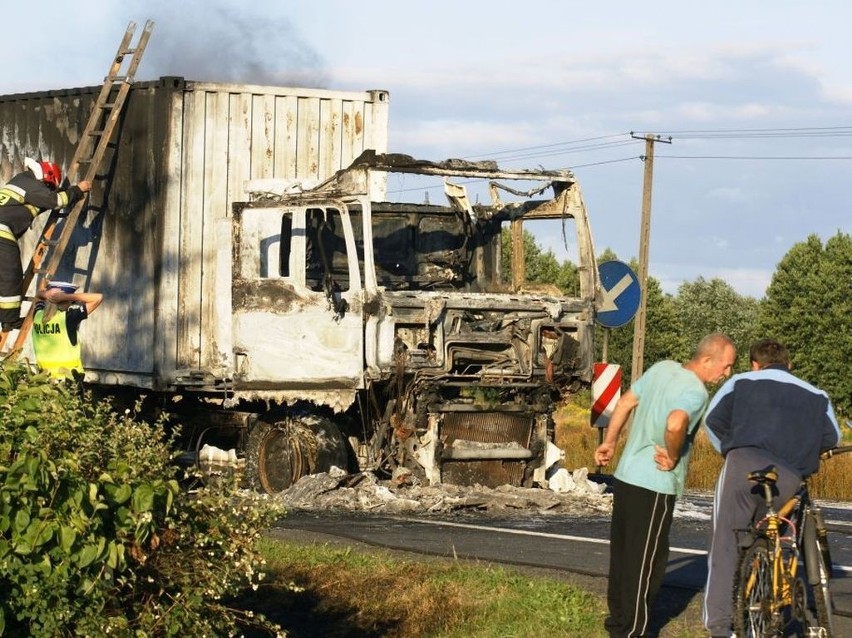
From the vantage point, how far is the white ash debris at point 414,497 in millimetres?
14422

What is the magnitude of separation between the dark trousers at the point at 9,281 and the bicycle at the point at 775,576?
8.95m

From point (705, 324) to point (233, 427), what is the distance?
89754mm

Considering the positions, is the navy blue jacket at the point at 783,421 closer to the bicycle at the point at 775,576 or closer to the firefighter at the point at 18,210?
the bicycle at the point at 775,576

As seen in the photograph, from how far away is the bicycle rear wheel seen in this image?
7973mm

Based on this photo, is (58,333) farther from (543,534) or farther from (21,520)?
(21,520)

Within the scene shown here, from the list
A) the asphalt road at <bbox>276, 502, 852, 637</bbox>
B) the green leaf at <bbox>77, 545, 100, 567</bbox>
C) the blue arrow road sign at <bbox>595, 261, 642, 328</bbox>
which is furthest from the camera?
the blue arrow road sign at <bbox>595, 261, 642, 328</bbox>

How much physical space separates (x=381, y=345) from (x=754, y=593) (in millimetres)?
7152

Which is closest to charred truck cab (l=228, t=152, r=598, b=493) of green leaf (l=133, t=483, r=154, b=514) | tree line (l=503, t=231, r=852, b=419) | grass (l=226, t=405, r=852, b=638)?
grass (l=226, t=405, r=852, b=638)

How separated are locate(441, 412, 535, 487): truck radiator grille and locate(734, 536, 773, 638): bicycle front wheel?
704 centimetres

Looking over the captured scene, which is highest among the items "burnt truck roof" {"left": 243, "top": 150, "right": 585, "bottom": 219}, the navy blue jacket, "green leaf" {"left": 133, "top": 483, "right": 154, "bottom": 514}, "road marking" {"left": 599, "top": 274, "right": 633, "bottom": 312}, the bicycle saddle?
"burnt truck roof" {"left": 243, "top": 150, "right": 585, "bottom": 219}

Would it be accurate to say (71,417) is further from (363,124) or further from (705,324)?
(705,324)

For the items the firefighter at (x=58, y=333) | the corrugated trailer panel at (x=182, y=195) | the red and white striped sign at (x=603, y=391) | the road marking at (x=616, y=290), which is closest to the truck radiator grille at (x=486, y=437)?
the road marking at (x=616, y=290)

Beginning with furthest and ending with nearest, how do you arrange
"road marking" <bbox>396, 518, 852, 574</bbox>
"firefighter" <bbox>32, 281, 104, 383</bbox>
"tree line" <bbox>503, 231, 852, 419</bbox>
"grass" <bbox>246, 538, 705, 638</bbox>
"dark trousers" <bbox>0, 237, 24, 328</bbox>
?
"tree line" <bbox>503, 231, 852, 419</bbox>, "dark trousers" <bbox>0, 237, 24, 328</bbox>, "firefighter" <bbox>32, 281, 104, 383</bbox>, "road marking" <bbox>396, 518, 852, 574</bbox>, "grass" <bbox>246, 538, 705, 638</bbox>

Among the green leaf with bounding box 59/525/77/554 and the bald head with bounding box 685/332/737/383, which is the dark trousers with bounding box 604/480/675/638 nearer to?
the bald head with bounding box 685/332/737/383
